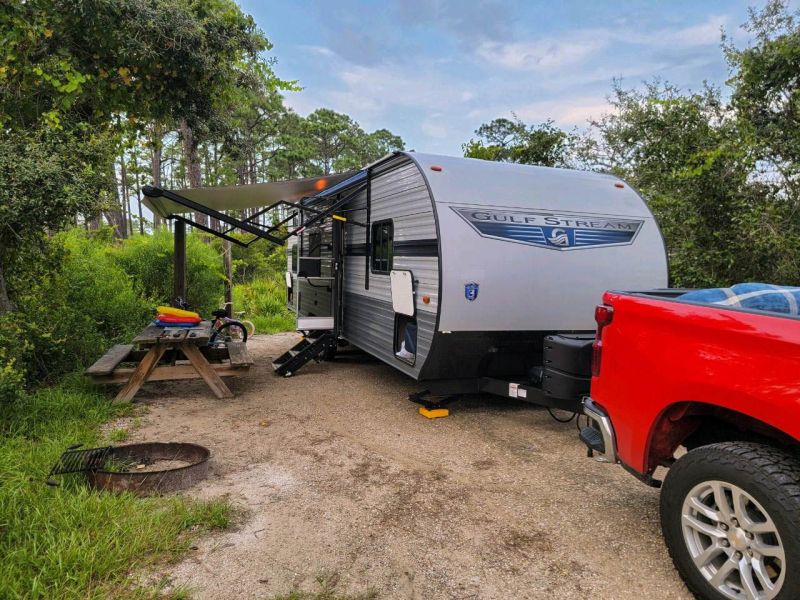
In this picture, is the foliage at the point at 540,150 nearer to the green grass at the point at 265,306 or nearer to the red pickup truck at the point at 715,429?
the green grass at the point at 265,306

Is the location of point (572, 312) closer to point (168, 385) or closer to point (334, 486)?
point (334, 486)

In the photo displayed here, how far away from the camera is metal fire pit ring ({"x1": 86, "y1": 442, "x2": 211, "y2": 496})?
347 cm

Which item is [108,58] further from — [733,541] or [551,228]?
[733,541]

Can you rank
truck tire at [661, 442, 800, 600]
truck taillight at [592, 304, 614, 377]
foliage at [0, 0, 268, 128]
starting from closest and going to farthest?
truck tire at [661, 442, 800, 600], truck taillight at [592, 304, 614, 377], foliage at [0, 0, 268, 128]

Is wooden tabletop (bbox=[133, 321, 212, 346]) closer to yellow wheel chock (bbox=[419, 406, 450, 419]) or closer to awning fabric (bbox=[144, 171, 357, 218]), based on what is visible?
awning fabric (bbox=[144, 171, 357, 218])

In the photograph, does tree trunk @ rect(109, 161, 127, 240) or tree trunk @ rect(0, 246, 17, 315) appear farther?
tree trunk @ rect(109, 161, 127, 240)

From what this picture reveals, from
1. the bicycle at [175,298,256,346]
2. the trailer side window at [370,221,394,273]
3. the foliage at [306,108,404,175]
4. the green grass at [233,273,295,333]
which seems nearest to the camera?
the trailer side window at [370,221,394,273]

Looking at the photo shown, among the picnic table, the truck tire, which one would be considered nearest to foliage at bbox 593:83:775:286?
the truck tire

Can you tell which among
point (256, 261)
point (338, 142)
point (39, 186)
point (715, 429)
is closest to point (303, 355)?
point (39, 186)

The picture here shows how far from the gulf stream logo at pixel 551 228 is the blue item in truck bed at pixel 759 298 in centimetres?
237

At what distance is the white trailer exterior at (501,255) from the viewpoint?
16.5 ft

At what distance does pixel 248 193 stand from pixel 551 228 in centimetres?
453

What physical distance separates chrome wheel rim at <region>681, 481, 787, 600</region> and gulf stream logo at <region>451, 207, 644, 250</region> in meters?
3.10

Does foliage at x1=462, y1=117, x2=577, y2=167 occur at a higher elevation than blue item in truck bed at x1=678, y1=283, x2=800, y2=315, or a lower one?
higher
